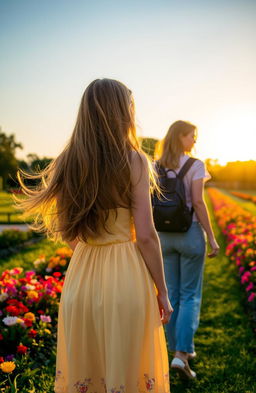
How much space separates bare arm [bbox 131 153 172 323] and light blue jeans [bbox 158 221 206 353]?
1.26 m

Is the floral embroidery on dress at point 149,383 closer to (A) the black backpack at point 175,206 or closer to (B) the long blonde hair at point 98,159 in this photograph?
Result: (B) the long blonde hair at point 98,159

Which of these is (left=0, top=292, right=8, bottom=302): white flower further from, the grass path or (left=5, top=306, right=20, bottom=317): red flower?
the grass path

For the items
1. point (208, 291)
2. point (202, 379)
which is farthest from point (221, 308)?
point (202, 379)

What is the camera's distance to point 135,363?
1.84 meters

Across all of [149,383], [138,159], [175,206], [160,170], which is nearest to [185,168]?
[160,170]

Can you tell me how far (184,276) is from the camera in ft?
10.5

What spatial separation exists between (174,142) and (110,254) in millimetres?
1531

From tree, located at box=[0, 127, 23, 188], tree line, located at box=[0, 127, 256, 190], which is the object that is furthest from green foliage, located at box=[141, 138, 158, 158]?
tree, located at box=[0, 127, 23, 188]

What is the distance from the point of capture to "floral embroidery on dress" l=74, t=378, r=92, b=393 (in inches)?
76.2

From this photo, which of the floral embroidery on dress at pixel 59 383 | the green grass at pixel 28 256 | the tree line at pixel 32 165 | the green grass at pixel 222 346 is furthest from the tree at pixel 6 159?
the floral embroidery on dress at pixel 59 383

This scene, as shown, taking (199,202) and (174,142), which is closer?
(199,202)

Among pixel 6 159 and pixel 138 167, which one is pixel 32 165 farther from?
pixel 6 159

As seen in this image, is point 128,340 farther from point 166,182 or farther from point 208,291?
point 208,291

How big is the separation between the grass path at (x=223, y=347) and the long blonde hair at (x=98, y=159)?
6.53 feet
